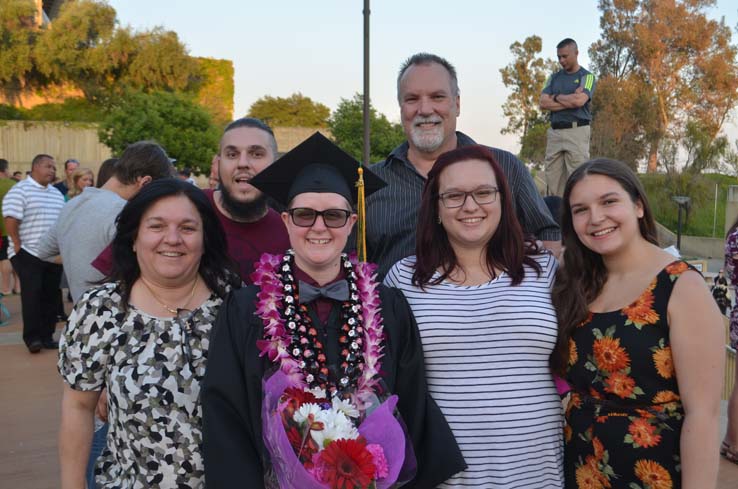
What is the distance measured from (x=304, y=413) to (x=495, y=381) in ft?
2.57

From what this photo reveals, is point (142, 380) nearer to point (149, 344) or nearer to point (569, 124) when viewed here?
point (149, 344)

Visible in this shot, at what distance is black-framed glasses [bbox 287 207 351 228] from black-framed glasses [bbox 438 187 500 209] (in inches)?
20.3

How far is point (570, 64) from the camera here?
758cm

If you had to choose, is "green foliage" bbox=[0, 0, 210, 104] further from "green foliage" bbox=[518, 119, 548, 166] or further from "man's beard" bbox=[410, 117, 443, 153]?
"man's beard" bbox=[410, 117, 443, 153]

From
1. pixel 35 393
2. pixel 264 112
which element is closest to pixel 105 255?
pixel 35 393

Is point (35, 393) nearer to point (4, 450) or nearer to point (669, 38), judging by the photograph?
point (4, 450)

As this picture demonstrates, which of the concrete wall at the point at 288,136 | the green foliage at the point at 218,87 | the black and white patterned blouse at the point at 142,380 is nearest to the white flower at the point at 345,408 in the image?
the black and white patterned blouse at the point at 142,380

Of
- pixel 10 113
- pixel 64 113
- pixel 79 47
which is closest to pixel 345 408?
pixel 10 113

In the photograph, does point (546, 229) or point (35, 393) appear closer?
point (546, 229)

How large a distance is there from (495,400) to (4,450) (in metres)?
4.16

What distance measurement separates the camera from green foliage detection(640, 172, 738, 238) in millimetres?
20375

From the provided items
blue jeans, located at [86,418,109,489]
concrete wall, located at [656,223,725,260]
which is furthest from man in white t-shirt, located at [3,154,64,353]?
concrete wall, located at [656,223,725,260]

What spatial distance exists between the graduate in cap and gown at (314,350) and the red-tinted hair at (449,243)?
27 cm

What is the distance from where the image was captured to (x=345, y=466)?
189 cm
